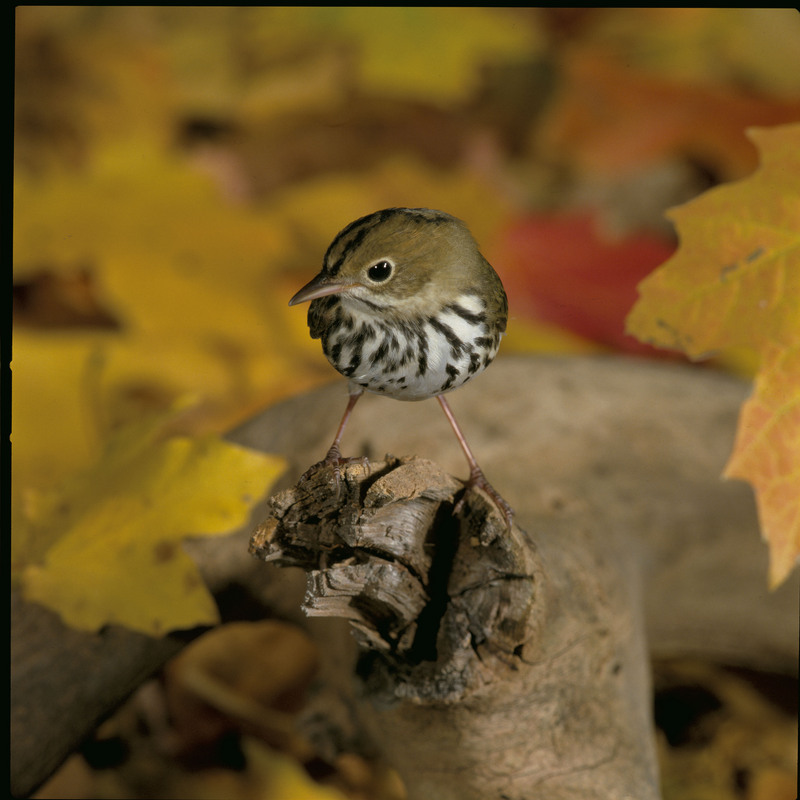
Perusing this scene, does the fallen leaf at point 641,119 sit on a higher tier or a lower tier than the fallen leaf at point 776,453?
higher

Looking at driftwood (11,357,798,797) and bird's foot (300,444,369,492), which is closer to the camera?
bird's foot (300,444,369,492)

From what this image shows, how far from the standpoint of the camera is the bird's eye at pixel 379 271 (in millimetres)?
351

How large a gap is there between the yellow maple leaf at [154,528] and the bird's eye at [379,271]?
18cm

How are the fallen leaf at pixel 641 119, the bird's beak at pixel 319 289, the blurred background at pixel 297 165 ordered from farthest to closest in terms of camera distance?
the fallen leaf at pixel 641 119 → the blurred background at pixel 297 165 → the bird's beak at pixel 319 289

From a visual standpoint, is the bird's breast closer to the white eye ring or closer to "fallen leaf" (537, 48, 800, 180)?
the white eye ring

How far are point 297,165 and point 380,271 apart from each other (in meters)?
0.78

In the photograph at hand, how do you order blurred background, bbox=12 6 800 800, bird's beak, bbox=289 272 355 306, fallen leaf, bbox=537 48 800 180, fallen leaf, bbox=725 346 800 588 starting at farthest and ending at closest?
fallen leaf, bbox=537 48 800 180
blurred background, bbox=12 6 800 800
fallen leaf, bbox=725 346 800 588
bird's beak, bbox=289 272 355 306

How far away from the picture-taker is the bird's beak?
0.34 m

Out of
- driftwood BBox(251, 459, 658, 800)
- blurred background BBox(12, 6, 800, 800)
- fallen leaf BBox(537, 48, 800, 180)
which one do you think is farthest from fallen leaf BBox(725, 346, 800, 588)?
fallen leaf BBox(537, 48, 800, 180)

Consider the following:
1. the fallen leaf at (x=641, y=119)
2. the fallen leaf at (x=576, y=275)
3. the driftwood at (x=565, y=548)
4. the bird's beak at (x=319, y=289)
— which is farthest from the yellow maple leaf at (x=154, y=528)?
the fallen leaf at (x=641, y=119)

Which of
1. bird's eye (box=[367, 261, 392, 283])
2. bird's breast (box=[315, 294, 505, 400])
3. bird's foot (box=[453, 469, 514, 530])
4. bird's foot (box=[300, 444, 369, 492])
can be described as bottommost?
bird's foot (box=[453, 469, 514, 530])

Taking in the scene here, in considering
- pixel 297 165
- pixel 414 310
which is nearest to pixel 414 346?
pixel 414 310

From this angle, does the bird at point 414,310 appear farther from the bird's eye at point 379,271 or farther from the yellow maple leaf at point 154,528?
the yellow maple leaf at point 154,528

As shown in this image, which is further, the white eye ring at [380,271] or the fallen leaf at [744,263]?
the fallen leaf at [744,263]
